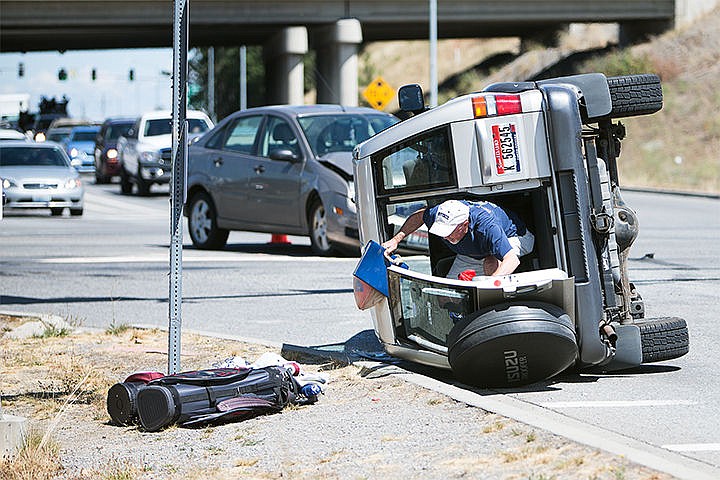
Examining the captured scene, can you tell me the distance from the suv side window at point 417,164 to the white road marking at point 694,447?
2422 millimetres

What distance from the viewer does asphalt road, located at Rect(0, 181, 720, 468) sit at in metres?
7.07

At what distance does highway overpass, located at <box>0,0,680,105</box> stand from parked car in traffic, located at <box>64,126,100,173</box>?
5173 mm

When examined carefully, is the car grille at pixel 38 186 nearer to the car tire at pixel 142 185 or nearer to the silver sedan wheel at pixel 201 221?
the car tire at pixel 142 185

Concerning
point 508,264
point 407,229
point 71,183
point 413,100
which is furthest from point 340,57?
point 508,264

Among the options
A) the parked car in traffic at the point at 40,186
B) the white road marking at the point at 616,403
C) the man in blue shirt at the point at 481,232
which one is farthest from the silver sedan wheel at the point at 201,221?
the white road marking at the point at 616,403

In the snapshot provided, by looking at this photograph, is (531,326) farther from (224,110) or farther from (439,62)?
(224,110)

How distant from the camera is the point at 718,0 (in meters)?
57.6

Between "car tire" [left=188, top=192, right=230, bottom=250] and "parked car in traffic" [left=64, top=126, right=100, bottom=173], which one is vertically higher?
"parked car in traffic" [left=64, top=126, right=100, bottom=173]

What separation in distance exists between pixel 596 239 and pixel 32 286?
7.65m

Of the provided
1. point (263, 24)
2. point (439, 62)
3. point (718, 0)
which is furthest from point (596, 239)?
point (439, 62)

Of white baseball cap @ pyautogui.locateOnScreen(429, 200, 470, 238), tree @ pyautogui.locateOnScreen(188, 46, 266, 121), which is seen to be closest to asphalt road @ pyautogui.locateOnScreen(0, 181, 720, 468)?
white baseball cap @ pyautogui.locateOnScreen(429, 200, 470, 238)

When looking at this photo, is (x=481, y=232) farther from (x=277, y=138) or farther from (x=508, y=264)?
(x=277, y=138)

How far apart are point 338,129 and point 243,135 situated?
1.65 m

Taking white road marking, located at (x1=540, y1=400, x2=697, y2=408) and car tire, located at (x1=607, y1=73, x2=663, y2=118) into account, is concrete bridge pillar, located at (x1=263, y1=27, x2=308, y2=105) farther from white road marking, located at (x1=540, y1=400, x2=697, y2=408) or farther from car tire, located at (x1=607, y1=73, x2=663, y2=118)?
white road marking, located at (x1=540, y1=400, x2=697, y2=408)
